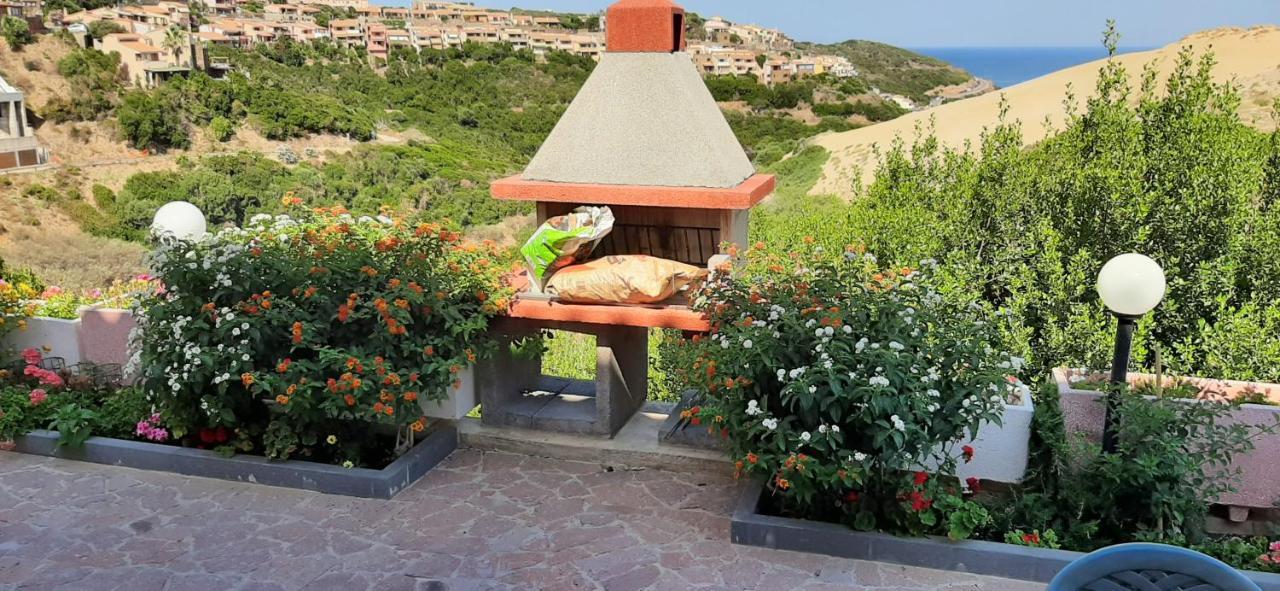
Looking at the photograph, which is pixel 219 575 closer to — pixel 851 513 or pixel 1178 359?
pixel 851 513

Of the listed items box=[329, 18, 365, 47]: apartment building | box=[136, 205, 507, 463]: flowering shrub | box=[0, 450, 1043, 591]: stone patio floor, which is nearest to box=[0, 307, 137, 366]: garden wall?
box=[0, 450, 1043, 591]: stone patio floor

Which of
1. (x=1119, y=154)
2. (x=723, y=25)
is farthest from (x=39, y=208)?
(x=723, y=25)

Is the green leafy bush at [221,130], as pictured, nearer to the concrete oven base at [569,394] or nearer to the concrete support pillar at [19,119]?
the concrete support pillar at [19,119]

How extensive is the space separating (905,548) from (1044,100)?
145ft

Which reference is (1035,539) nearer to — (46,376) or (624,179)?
(624,179)

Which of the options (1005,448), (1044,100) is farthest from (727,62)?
(1005,448)

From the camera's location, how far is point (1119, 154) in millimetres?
6785

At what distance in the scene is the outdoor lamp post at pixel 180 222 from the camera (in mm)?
5145

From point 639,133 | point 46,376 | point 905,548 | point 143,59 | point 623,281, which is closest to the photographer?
point 905,548

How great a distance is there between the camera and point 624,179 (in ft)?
17.3

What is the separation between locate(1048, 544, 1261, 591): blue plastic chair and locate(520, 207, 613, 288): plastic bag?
354 cm

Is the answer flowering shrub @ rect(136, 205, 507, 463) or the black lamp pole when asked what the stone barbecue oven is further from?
the black lamp pole

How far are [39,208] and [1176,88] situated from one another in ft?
127

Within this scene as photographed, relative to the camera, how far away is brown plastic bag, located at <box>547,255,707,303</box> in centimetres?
487
